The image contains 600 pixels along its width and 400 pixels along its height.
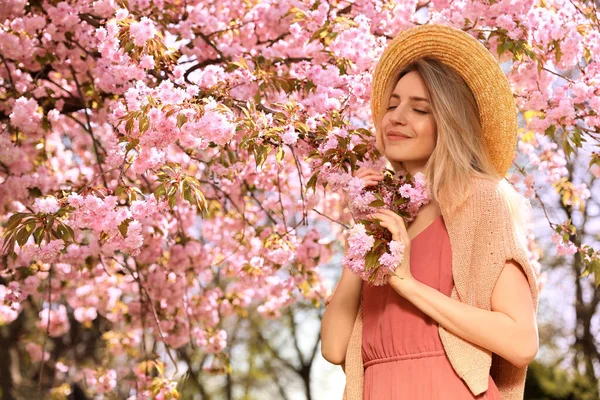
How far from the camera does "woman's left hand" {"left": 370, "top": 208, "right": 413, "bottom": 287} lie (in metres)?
1.91

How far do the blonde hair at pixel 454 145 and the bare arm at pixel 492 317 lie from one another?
21cm

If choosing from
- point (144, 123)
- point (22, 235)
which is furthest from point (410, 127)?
point (22, 235)

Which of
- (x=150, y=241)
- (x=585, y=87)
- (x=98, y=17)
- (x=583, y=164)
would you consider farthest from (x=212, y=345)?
(x=583, y=164)

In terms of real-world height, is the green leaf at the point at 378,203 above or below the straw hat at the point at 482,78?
below

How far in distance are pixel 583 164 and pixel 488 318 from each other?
877 centimetres

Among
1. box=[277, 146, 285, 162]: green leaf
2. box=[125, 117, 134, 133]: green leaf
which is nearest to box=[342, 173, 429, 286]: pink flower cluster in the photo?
box=[277, 146, 285, 162]: green leaf

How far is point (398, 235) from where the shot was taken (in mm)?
1921

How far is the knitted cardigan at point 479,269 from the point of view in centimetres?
193

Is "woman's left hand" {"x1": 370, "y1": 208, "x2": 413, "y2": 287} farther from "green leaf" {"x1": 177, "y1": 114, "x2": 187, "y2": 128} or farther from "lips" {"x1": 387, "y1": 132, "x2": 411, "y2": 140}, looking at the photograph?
"green leaf" {"x1": 177, "y1": 114, "x2": 187, "y2": 128}

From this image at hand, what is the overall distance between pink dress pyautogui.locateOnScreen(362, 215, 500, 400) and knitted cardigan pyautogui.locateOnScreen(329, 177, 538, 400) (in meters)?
0.03

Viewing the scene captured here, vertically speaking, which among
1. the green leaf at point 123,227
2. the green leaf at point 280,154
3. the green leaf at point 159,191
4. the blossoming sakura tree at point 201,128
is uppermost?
the blossoming sakura tree at point 201,128

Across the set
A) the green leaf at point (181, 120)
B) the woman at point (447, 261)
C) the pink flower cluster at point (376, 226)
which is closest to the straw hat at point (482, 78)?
the woman at point (447, 261)

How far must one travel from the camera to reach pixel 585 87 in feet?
11.7

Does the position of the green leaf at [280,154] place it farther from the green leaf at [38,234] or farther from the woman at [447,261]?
the green leaf at [38,234]
